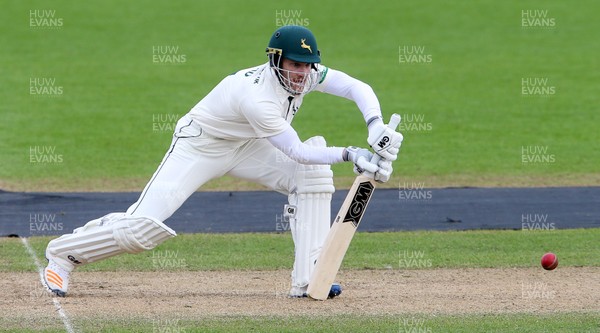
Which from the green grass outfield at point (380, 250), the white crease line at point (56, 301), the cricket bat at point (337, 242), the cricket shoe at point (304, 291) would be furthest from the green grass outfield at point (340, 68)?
the cricket bat at point (337, 242)

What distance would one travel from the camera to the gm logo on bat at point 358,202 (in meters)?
9.59

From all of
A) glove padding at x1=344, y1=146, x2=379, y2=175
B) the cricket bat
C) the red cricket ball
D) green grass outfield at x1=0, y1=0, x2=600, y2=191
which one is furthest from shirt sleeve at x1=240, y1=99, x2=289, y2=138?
green grass outfield at x1=0, y1=0, x2=600, y2=191

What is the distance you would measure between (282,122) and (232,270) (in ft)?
8.70

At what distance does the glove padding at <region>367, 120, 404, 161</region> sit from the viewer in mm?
9102

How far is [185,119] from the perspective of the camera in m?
9.93

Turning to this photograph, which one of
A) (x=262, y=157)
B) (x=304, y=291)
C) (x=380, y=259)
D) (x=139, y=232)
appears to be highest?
(x=262, y=157)

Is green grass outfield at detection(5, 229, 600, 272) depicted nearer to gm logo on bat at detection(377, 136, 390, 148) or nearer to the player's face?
gm logo on bat at detection(377, 136, 390, 148)

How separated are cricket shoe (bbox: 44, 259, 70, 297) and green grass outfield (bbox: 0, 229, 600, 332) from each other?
102 centimetres

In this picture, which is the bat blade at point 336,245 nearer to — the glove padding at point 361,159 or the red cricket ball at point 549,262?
the glove padding at point 361,159

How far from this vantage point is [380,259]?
39.3 ft

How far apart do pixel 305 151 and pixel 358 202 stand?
76 cm

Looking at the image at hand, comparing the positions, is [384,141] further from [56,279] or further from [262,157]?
[56,279]

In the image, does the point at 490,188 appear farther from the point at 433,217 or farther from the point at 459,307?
the point at 459,307

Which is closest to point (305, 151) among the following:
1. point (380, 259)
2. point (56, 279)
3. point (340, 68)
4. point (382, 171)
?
point (382, 171)
